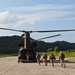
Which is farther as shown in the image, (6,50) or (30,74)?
(6,50)

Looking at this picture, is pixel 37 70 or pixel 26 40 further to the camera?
pixel 26 40

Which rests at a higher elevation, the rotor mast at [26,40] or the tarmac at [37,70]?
the rotor mast at [26,40]

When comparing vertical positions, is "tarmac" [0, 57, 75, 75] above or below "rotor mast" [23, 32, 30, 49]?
below

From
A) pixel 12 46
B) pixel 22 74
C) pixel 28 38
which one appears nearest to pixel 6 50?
pixel 12 46

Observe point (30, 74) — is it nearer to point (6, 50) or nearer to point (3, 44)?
point (6, 50)

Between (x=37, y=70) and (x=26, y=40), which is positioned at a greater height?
(x=26, y=40)

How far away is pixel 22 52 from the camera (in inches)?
1774

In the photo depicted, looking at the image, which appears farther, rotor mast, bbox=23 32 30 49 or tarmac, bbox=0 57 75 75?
rotor mast, bbox=23 32 30 49

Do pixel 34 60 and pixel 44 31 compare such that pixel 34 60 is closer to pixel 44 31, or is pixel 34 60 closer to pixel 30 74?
pixel 44 31

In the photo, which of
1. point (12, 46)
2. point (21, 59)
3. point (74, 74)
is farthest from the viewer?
point (12, 46)

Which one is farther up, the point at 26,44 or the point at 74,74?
the point at 26,44

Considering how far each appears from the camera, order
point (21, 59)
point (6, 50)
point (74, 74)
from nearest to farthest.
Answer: point (74, 74), point (21, 59), point (6, 50)

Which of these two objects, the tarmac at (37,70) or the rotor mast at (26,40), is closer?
the tarmac at (37,70)

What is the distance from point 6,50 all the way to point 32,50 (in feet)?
466
